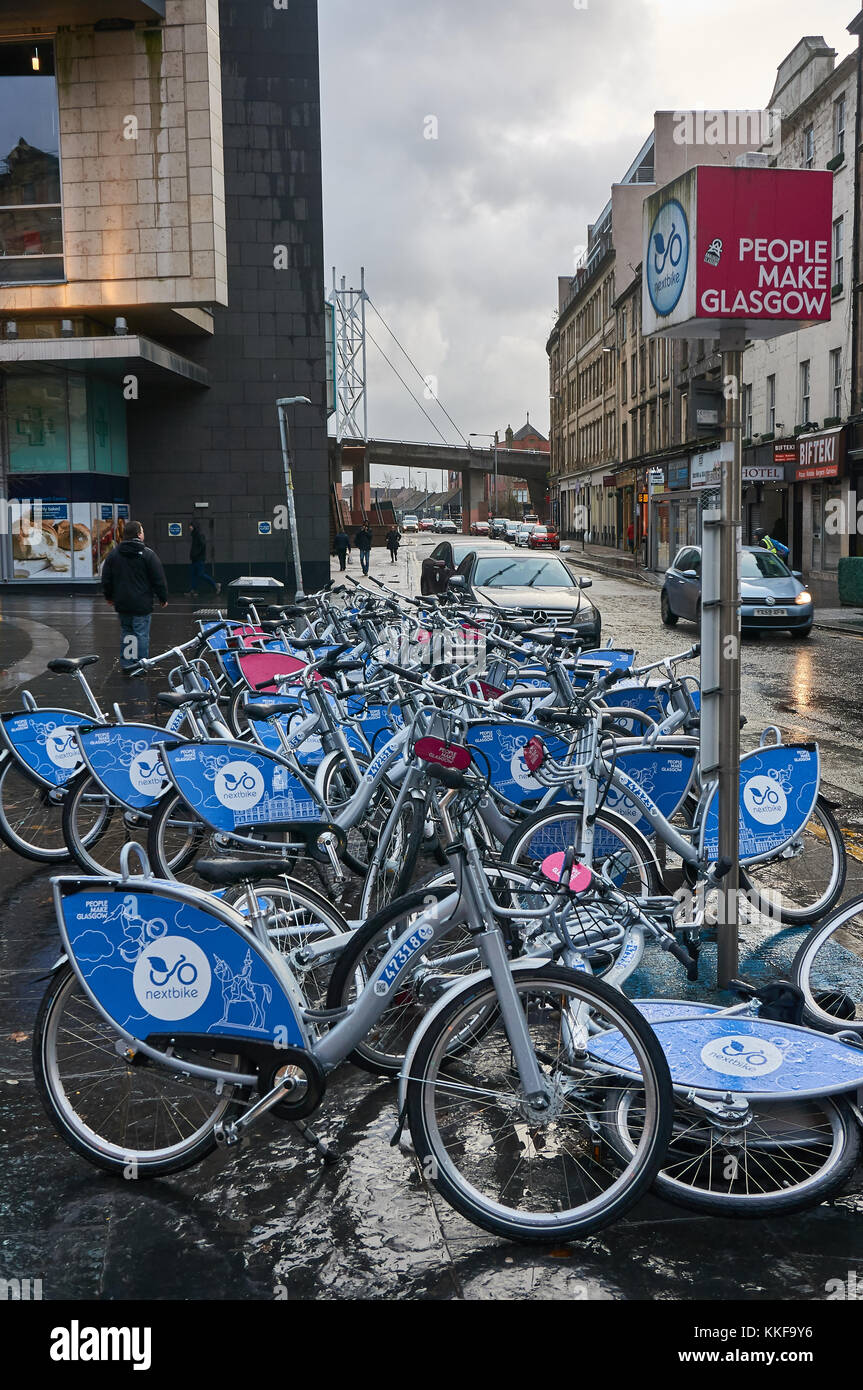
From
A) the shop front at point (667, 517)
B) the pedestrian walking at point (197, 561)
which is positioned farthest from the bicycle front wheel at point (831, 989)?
the shop front at point (667, 517)

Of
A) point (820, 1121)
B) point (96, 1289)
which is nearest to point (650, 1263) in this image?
point (820, 1121)

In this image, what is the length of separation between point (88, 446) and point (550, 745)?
28.3 meters

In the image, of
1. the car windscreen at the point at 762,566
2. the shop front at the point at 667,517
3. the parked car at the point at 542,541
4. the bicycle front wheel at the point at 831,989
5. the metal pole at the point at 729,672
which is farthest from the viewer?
the parked car at the point at 542,541

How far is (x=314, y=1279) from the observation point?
10.1ft

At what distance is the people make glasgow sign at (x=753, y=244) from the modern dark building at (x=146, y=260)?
90.8ft

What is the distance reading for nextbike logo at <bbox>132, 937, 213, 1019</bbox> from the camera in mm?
3568

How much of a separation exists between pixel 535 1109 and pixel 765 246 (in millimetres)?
3149

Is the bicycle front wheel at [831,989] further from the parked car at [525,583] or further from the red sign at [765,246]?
the parked car at [525,583]

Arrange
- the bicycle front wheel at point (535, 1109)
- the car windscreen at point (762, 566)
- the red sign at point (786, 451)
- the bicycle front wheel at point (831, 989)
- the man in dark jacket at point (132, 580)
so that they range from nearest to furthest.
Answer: the bicycle front wheel at point (535, 1109) → the bicycle front wheel at point (831, 989) → the man in dark jacket at point (132, 580) → the car windscreen at point (762, 566) → the red sign at point (786, 451)

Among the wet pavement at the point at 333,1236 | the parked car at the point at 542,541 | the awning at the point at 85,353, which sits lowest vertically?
the wet pavement at the point at 333,1236

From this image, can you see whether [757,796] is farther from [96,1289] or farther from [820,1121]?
[96,1289]

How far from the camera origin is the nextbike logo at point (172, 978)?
3.57 metres

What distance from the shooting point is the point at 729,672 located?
16.2 ft

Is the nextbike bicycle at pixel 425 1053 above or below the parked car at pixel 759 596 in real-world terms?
below
